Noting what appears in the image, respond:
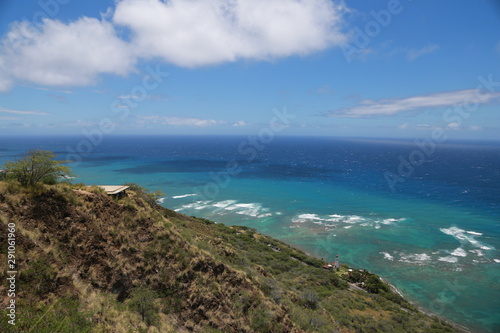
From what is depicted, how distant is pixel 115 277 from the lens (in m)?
13.0

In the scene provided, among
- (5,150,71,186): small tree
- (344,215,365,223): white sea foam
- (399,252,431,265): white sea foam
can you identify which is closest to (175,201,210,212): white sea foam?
(344,215,365,223): white sea foam

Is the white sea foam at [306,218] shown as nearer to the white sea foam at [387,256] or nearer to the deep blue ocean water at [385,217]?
the deep blue ocean water at [385,217]

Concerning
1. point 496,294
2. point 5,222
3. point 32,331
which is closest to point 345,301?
point 496,294

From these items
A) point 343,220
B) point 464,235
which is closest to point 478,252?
point 464,235

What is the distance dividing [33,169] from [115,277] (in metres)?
7.28

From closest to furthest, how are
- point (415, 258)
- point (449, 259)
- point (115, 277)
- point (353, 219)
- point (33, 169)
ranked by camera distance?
1. point (115, 277)
2. point (33, 169)
3. point (449, 259)
4. point (415, 258)
5. point (353, 219)

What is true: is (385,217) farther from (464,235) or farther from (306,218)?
(306,218)

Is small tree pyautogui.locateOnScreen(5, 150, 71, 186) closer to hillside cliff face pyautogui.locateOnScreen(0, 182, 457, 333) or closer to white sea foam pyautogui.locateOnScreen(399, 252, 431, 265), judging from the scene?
hillside cliff face pyautogui.locateOnScreen(0, 182, 457, 333)

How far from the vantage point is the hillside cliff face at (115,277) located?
10148mm

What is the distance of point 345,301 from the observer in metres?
25.4

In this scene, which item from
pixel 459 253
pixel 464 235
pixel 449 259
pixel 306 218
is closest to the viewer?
pixel 449 259

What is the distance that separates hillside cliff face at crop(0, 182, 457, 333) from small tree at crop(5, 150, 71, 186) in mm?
708

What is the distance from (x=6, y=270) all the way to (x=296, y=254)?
112 ft

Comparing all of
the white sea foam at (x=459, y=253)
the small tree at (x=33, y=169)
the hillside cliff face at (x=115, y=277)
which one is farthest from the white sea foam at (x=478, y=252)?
the small tree at (x=33, y=169)
